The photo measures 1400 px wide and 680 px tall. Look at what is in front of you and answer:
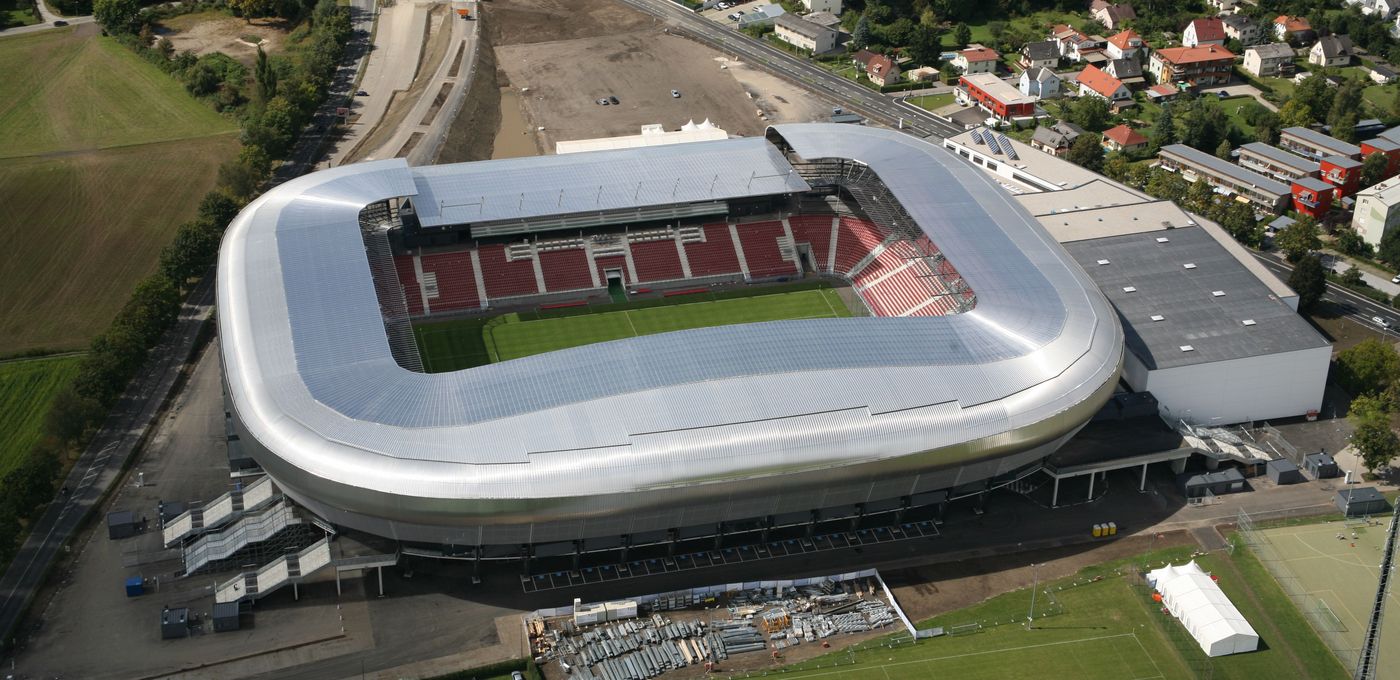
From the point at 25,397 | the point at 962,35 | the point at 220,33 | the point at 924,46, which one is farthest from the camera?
the point at 962,35

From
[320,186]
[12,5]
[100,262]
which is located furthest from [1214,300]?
[12,5]

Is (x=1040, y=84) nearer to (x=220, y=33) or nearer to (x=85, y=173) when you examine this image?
(x=220, y=33)

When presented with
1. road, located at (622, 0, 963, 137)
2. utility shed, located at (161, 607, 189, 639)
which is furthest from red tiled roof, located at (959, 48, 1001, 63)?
utility shed, located at (161, 607, 189, 639)

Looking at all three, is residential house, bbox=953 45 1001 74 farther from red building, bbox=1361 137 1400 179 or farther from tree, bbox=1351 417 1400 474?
tree, bbox=1351 417 1400 474

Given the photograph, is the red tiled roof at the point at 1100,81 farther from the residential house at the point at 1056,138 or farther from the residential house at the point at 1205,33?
the residential house at the point at 1205,33

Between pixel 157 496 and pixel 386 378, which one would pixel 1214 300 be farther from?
pixel 157 496

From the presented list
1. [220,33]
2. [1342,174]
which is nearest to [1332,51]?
[1342,174]
